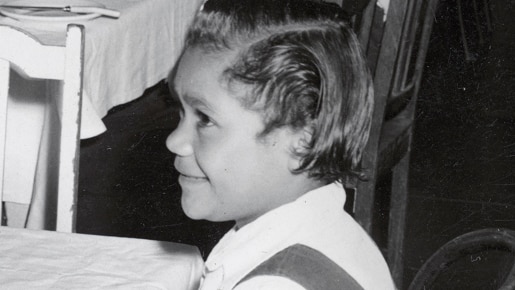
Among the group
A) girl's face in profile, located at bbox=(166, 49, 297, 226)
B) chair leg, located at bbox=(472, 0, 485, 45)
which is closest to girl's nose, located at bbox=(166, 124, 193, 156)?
girl's face in profile, located at bbox=(166, 49, 297, 226)

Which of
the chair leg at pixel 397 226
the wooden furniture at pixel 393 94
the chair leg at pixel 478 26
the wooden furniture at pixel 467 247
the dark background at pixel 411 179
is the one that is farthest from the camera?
the chair leg at pixel 478 26

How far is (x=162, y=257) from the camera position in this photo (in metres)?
0.94

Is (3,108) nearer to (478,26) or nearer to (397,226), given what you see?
(397,226)

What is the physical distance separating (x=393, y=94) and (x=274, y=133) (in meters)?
0.89

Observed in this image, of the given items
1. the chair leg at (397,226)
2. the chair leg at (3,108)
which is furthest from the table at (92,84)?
the chair leg at (397,226)

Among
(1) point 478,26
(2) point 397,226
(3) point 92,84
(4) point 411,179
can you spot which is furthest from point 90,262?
(1) point 478,26

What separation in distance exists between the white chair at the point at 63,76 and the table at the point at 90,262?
0.21 meters

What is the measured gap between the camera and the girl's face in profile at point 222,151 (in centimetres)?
86

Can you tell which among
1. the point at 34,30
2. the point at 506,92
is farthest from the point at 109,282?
the point at 506,92

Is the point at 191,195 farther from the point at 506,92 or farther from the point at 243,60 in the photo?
the point at 506,92

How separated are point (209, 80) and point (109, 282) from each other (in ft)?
0.80

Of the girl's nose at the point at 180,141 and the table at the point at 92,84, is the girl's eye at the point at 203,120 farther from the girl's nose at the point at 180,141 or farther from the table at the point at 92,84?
the table at the point at 92,84

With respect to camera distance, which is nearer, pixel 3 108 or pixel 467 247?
pixel 467 247

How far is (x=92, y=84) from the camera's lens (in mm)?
1712
